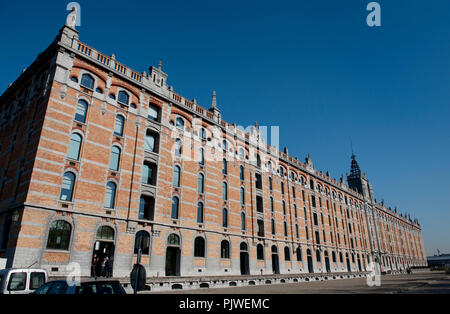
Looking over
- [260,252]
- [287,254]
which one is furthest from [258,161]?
[287,254]

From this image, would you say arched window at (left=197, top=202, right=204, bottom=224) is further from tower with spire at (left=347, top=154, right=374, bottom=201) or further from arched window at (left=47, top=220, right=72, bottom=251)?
tower with spire at (left=347, top=154, right=374, bottom=201)

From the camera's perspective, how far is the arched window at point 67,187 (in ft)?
62.9

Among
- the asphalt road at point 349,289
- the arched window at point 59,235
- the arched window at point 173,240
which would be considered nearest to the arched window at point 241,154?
the arched window at point 173,240

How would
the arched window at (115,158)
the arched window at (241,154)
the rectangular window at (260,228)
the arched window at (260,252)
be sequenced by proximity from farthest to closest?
the arched window at (241,154), the rectangular window at (260,228), the arched window at (260,252), the arched window at (115,158)

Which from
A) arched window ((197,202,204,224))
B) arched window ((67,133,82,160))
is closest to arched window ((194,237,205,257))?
arched window ((197,202,204,224))

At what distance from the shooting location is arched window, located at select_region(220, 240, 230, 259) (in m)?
28.9

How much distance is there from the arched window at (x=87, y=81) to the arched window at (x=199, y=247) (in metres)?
16.0

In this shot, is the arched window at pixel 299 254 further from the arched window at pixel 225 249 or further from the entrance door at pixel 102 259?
the entrance door at pixel 102 259

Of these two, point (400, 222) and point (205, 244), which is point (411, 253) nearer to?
point (400, 222)

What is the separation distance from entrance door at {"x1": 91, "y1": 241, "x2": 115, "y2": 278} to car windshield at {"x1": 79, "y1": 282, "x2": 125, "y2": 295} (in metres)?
12.1

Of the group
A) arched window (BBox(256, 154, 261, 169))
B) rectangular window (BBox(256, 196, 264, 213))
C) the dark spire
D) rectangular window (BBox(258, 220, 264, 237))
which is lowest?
rectangular window (BBox(258, 220, 264, 237))

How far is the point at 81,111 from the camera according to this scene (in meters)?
21.6

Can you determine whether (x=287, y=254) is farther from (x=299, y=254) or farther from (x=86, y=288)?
(x=86, y=288)
